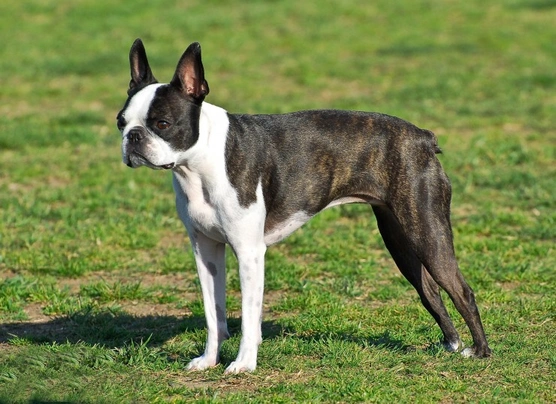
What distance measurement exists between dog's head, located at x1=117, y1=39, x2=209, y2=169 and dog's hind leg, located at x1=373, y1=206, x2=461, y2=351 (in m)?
1.45

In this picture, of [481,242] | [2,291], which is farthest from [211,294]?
[481,242]

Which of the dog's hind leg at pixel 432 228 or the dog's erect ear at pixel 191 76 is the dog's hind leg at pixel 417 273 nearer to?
the dog's hind leg at pixel 432 228

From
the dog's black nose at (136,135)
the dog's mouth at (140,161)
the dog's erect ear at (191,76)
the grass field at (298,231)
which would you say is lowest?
the grass field at (298,231)

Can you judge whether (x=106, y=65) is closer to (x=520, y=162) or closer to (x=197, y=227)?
(x=520, y=162)

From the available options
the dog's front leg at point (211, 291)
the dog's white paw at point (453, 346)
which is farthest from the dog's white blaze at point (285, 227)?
the dog's white paw at point (453, 346)

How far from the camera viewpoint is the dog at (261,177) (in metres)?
5.87

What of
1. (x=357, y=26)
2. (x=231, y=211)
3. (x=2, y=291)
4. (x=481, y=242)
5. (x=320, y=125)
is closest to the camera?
(x=231, y=211)

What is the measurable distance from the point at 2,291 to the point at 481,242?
13.5 feet

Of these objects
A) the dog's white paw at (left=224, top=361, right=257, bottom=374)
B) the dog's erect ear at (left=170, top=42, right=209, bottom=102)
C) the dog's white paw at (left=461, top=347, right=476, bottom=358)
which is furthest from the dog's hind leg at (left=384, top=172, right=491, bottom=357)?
the dog's erect ear at (left=170, top=42, right=209, bottom=102)

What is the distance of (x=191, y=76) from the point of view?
5.89 m

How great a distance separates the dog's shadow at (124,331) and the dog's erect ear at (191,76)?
1793mm

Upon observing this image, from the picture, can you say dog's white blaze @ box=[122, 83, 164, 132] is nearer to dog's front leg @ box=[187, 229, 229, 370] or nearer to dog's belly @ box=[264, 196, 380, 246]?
dog's front leg @ box=[187, 229, 229, 370]

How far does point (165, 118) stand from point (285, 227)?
1036 mm

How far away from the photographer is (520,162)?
12.0 meters
